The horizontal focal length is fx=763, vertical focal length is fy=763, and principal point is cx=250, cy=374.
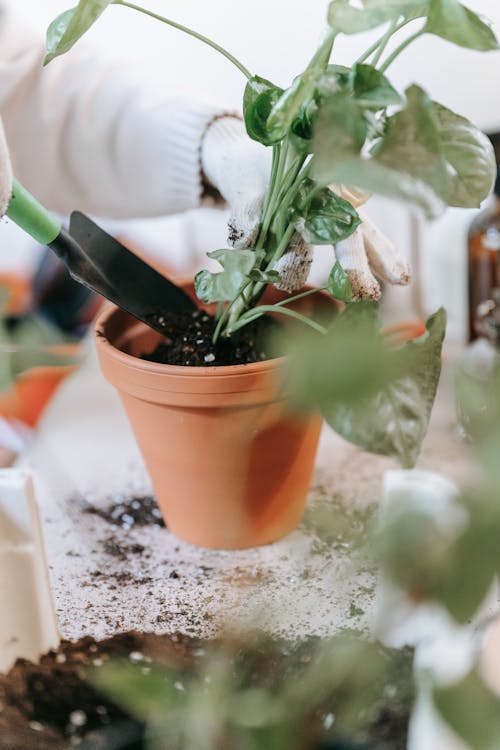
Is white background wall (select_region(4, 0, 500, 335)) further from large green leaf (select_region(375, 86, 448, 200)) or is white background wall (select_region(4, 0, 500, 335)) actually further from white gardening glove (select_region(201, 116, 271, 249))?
large green leaf (select_region(375, 86, 448, 200))

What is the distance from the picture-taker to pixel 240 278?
0.49 meters

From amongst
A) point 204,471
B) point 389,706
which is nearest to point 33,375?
point 204,471

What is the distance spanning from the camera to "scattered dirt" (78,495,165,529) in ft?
2.33

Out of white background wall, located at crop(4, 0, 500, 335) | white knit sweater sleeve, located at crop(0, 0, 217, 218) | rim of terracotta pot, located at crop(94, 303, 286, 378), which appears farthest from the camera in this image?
white background wall, located at crop(4, 0, 500, 335)

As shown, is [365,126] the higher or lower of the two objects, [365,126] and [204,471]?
the higher

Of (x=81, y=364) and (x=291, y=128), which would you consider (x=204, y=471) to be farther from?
(x=81, y=364)

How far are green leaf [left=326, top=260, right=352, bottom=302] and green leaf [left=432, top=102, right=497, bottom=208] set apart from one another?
9 cm

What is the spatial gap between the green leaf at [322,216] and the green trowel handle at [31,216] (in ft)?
0.62

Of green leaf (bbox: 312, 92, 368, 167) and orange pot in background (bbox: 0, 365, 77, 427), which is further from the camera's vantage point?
orange pot in background (bbox: 0, 365, 77, 427)

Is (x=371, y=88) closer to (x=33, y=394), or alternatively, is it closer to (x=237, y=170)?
(x=237, y=170)

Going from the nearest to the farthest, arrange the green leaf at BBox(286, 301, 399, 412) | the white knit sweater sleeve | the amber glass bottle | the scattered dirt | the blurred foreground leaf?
the green leaf at BBox(286, 301, 399, 412)
the blurred foreground leaf
the scattered dirt
the white knit sweater sleeve
the amber glass bottle

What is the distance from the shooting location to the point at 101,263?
25.1 inches

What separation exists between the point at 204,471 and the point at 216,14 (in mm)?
948

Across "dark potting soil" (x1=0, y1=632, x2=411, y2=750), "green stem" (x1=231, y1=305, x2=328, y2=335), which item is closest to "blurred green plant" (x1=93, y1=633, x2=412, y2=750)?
"dark potting soil" (x1=0, y1=632, x2=411, y2=750)
